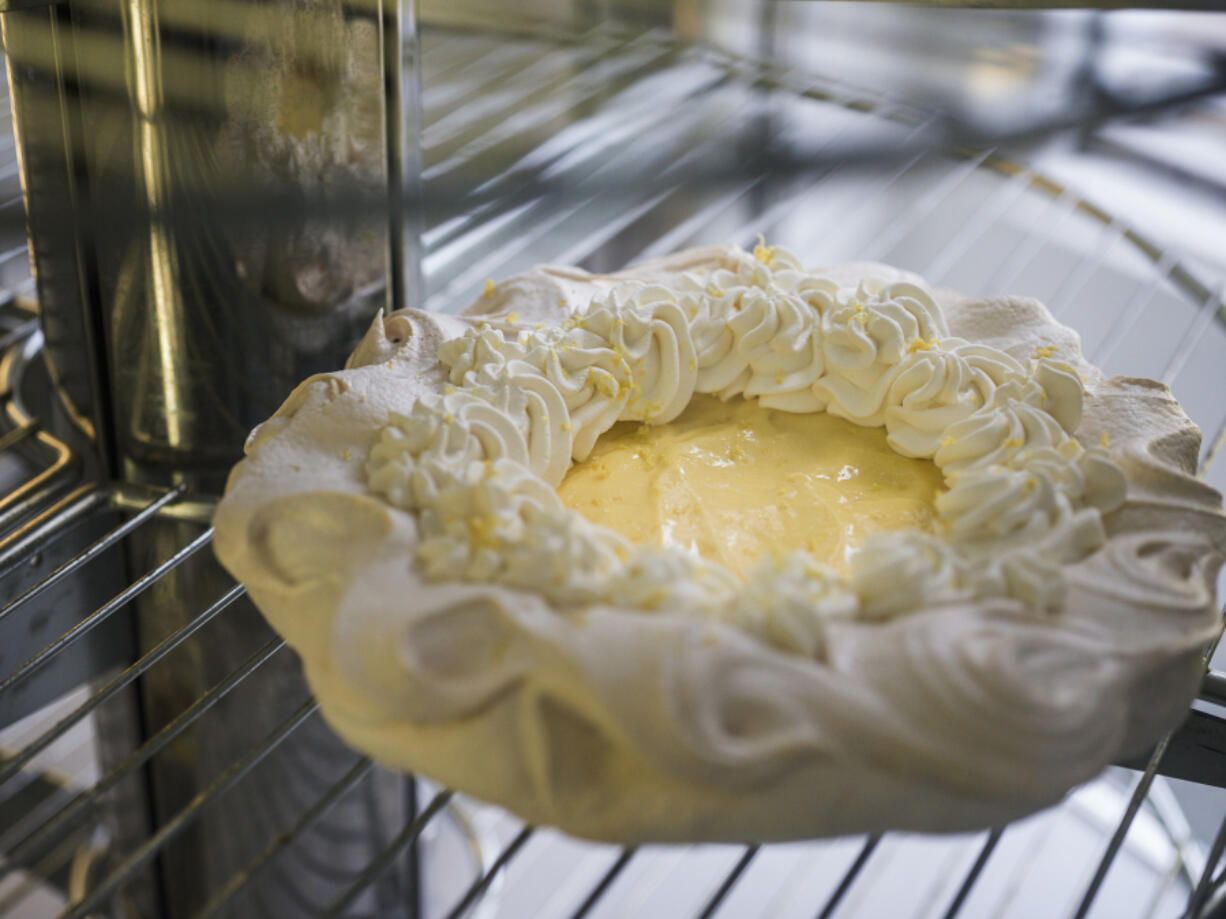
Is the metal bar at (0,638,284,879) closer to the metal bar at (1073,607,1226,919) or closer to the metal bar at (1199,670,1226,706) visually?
the metal bar at (1073,607,1226,919)

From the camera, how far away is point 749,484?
1155 millimetres

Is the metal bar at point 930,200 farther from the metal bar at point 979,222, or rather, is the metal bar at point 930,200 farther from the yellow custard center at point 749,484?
the yellow custard center at point 749,484

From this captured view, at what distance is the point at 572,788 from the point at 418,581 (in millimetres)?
207

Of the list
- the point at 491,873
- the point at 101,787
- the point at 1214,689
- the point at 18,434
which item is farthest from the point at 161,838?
the point at 1214,689

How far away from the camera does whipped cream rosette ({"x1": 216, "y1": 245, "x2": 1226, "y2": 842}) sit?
0.81 m

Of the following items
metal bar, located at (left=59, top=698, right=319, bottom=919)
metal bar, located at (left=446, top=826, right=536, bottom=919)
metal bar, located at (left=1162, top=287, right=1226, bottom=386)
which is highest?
metal bar, located at (left=1162, top=287, right=1226, bottom=386)

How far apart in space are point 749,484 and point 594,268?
0.97m

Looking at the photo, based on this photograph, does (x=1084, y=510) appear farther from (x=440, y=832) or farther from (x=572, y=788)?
(x=440, y=832)

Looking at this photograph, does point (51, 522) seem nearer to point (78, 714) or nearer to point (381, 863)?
point (78, 714)

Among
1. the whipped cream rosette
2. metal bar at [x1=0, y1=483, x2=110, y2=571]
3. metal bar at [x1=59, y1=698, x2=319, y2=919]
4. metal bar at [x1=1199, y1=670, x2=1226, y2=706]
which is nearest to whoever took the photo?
the whipped cream rosette

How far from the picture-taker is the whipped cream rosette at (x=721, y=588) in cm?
81

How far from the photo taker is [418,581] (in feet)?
3.02

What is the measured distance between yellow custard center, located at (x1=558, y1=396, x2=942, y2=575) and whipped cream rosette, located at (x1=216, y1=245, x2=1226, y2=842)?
0.09 feet

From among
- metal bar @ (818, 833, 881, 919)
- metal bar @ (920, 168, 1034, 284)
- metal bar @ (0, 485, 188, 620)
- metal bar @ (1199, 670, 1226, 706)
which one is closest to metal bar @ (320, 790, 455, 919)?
metal bar @ (818, 833, 881, 919)
